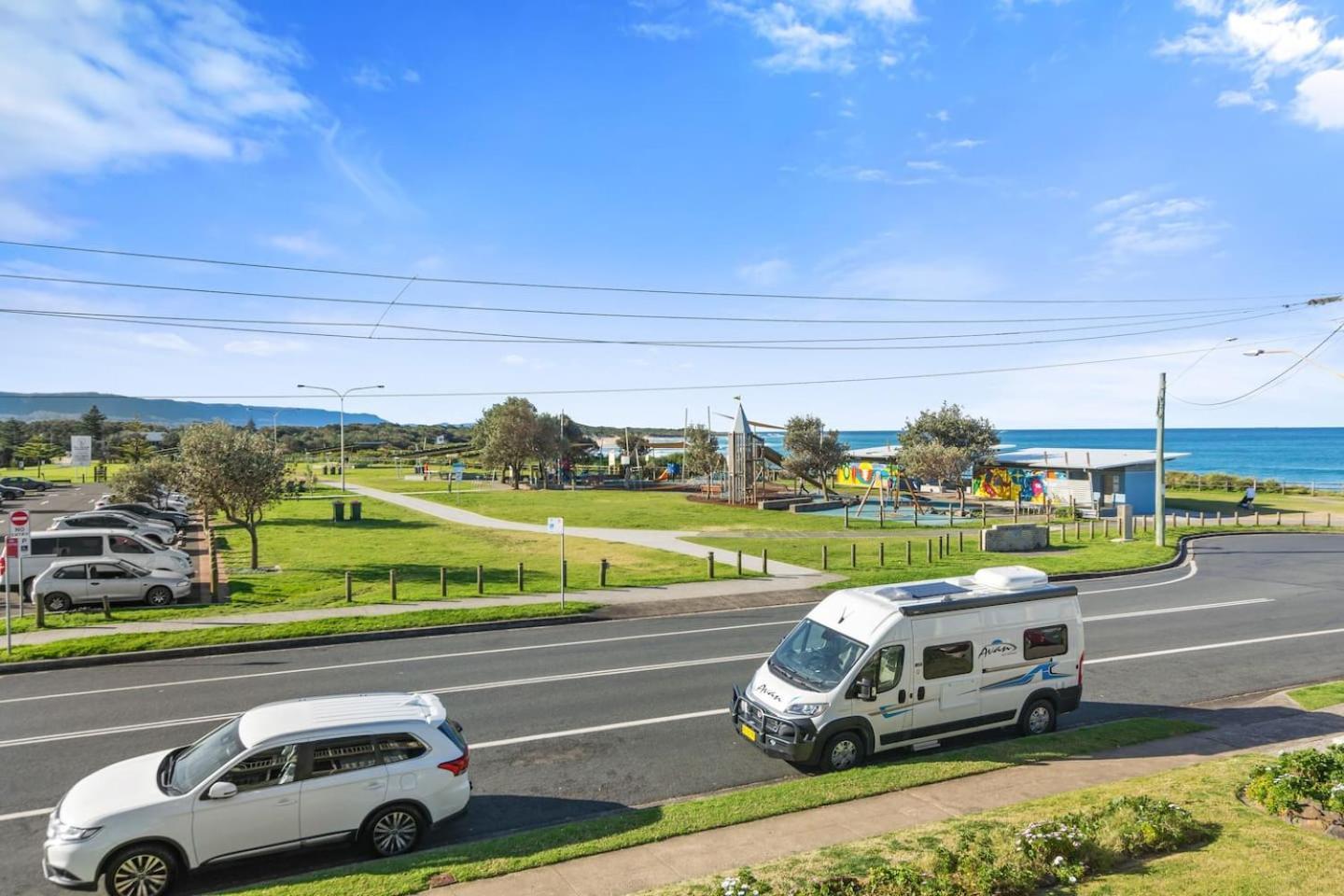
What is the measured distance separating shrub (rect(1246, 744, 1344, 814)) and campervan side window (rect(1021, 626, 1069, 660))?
3190 millimetres

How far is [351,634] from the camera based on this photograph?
61.5ft

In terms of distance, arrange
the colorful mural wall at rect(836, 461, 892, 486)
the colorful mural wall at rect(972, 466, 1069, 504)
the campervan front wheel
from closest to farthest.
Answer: the campervan front wheel
the colorful mural wall at rect(972, 466, 1069, 504)
the colorful mural wall at rect(836, 461, 892, 486)

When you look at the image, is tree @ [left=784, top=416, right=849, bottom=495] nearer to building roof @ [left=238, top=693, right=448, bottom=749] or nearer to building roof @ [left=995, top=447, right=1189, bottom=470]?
building roof @ [left=995, top=447, right=1189, bottom=470]

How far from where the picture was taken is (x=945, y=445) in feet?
202

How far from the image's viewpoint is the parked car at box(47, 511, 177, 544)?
2937cm

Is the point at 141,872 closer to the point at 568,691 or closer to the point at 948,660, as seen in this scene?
the point at 568,691

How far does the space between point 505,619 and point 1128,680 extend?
13984mm

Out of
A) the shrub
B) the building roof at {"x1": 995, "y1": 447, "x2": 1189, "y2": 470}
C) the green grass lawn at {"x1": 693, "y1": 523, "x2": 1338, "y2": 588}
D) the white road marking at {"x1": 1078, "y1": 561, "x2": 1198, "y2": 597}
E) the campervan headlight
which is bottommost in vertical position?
the white road marking at {"x1": 1078, "y1": 561, "x2": 1198, "y2": 597}

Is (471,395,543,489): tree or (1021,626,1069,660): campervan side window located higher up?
(471,395,543,489): tree

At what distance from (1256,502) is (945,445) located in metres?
23.3

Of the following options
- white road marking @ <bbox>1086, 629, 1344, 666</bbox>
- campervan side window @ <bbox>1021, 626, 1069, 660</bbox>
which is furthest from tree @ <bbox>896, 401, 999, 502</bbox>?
campervan side window @ <bbox>1021, 626, 1069, 660</bbox>

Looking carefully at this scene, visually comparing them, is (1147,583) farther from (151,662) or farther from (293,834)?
(151,662)

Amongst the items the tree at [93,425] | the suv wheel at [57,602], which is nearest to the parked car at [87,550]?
the suv wheel at [57,602]

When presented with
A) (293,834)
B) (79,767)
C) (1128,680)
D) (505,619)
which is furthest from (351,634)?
(1128,680)
